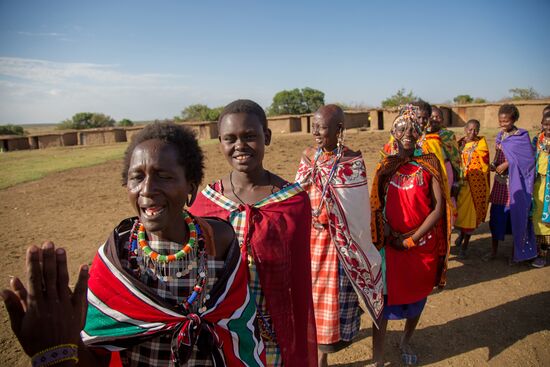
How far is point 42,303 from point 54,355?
6.6 inches

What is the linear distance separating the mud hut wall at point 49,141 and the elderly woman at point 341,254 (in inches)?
1011

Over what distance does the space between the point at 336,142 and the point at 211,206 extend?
1380 millimetres

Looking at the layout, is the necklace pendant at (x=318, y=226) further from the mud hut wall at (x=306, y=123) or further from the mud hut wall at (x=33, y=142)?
the mud hut wall at (x=33, y=142)

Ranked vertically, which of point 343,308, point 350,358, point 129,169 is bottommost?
point 350,358

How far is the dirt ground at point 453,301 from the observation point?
3342 millimetres

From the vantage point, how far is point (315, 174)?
3.02m

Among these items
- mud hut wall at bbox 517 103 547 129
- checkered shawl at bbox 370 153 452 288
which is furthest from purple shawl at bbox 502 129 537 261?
mud hut wall at bbox 517 103 547 129

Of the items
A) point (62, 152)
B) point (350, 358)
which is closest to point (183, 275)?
point (350, 358)

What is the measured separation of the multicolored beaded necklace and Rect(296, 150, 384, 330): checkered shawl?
1524mm

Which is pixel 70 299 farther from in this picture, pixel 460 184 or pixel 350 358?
pixel 460 184

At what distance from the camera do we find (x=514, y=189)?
5.25 meters

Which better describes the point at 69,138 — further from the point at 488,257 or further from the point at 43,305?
the point at 43,305

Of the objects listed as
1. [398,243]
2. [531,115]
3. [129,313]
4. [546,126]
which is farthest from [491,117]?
[129,313]

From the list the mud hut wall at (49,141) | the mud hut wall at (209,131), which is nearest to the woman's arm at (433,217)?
the mud hut wall at (209,131)
